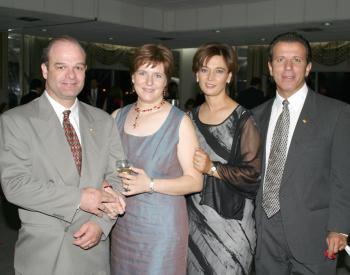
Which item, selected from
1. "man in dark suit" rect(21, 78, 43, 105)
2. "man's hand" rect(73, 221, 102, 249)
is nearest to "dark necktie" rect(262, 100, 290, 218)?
"man's hand" rect(73, 221, 102, 249)

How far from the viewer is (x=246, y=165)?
2625 mm

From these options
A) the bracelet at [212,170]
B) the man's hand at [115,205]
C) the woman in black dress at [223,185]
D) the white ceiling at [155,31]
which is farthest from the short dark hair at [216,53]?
the white ceiling at [155,31]

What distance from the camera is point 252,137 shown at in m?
2.66

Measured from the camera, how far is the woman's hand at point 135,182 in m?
2.32

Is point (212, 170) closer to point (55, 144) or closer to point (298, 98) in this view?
point (298, 98)

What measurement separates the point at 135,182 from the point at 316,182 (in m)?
1.06

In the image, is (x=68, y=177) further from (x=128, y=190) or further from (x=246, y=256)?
(x=246, y=256)

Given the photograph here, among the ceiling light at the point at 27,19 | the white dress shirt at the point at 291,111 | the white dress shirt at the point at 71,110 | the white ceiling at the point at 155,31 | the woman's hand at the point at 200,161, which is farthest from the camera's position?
the white ceiling at the point at 155,31

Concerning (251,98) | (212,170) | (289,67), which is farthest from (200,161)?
(251,98)

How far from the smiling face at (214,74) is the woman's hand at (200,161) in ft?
1.52

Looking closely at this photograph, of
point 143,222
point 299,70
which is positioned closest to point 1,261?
point 143,222

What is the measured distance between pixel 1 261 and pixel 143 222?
2.83 meters

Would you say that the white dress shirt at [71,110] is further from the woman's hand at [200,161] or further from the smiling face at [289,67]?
the smiling face at [289,67]

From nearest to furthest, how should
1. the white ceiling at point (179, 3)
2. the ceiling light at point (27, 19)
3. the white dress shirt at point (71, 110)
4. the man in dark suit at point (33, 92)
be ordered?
the white dress shirt at point (71, 110) < the man in dark suit at point (33, 92) < the ceiling light at point (27, 19) < the white ceiling at point (179, 3)
